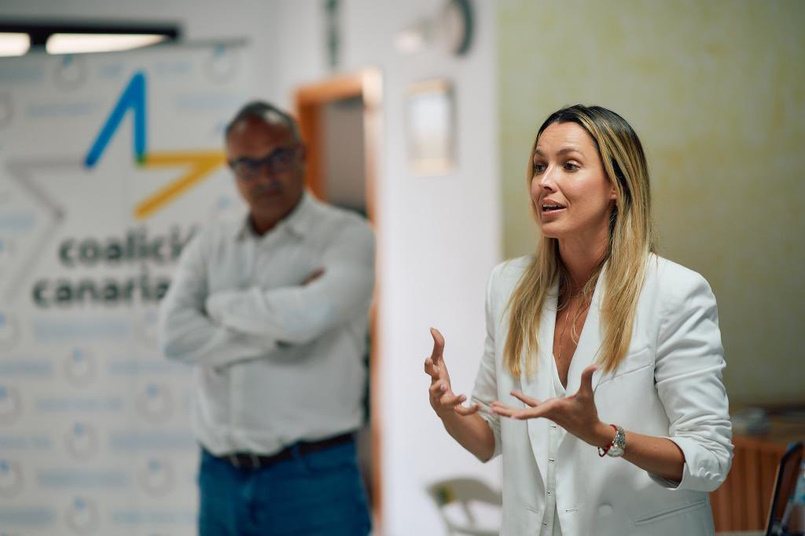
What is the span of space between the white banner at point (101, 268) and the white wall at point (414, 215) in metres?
0.99

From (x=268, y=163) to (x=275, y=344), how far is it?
0.58 metres

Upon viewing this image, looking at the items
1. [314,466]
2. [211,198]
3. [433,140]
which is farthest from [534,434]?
[433,140]

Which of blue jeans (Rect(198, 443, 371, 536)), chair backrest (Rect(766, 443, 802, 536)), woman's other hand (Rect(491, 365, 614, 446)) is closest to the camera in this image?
woman's other hand (Rect(491, 365, 614, 446))

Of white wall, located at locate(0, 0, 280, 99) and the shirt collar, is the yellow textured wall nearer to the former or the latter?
the shirt collar

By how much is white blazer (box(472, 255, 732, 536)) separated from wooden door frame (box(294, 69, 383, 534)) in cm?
353

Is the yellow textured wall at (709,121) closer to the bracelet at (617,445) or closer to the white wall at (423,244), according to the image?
the white wall at (423,244)

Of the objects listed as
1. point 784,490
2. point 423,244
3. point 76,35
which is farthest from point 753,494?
point 76,35

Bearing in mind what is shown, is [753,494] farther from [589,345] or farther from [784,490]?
[589,345]

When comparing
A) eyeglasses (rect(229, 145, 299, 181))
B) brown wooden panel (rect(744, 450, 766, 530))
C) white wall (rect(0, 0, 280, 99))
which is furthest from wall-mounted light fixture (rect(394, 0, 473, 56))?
brown wooden panel (rect(744, 450, 766, 530))

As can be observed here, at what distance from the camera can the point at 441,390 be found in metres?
1.74

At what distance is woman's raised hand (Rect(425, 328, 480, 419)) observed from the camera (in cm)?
173

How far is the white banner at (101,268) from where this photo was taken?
3990 millimetres

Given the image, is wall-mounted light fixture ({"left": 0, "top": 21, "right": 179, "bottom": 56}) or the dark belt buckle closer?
the dark belt buckle

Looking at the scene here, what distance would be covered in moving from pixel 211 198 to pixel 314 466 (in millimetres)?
1437
